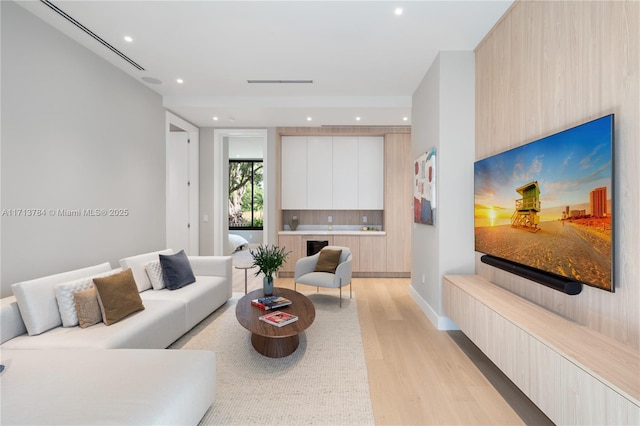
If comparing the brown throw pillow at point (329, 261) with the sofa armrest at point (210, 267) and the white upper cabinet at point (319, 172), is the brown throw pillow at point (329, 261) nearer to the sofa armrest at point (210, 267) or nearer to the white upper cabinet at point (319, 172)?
the sofa armrest at point (210, 267)

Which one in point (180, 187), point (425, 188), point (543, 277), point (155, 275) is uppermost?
point (180, 187)

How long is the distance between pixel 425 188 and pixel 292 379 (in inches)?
97.4

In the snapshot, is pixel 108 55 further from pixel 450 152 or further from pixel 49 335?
pixel 450 152

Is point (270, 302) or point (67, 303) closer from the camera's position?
point (67, 303)

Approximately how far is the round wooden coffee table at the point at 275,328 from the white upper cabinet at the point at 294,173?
3002mm

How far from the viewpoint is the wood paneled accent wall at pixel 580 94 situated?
1.43 meters

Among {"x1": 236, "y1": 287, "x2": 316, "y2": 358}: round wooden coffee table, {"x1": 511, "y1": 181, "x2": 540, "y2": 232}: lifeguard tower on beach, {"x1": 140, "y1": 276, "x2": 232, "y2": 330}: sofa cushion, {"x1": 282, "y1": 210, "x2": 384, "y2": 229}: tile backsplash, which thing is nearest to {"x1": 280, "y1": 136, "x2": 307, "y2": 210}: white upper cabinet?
{"x1": 282, "y1": 210, "x2": 384, "y2": 229}: tile backsplash

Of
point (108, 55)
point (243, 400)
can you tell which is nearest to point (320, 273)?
point (243, 400)

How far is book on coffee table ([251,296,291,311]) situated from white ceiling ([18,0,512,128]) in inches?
101

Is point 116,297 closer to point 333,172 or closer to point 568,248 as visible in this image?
point 568,248

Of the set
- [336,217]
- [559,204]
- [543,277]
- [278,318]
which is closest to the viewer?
[559,204]

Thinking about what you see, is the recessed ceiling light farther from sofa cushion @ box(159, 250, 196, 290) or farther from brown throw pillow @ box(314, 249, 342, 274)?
brown throw pillow @ box(314, 249, 342, 274)

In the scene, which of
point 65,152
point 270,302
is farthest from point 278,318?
point 65,152

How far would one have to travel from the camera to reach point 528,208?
2072 mm
